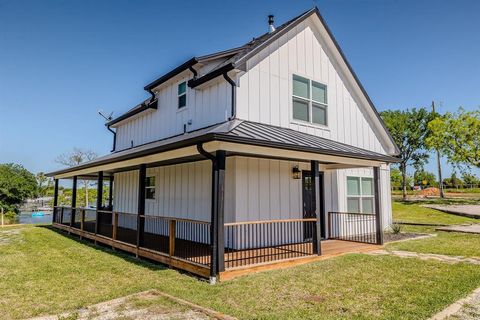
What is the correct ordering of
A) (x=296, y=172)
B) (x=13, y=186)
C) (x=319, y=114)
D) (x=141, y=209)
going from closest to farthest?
(x=141, y=209)
(x=296, y=172)
(x=319, y=114)
(x=13, y=186)

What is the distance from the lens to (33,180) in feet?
121

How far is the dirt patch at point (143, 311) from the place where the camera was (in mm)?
4211

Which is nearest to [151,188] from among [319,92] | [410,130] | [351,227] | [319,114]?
[319,114]

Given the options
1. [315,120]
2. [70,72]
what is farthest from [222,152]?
[70,72]

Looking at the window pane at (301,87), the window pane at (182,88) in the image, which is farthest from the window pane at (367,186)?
the window pane at (182,88)

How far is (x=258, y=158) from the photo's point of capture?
8.82 m

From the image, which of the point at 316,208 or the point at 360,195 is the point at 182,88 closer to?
the point at 316,208

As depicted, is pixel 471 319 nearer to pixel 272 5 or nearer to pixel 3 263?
pixel 3 263

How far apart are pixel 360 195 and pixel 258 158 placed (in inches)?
220

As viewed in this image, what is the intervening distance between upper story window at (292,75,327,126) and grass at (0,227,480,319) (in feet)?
15.6

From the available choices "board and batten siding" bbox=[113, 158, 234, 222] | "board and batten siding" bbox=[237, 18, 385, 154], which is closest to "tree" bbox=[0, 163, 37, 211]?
"board and batten siding" bbox=[113, 158, 234, 222]

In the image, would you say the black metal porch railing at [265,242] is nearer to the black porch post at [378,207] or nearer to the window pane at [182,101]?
the black porch post at [378,207]

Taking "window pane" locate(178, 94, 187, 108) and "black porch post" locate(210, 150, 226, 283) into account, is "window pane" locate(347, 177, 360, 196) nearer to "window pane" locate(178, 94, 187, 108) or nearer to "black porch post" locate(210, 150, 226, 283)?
"window pane" locate(178, 94, 187, 108)

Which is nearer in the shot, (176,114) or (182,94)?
(182,94)
